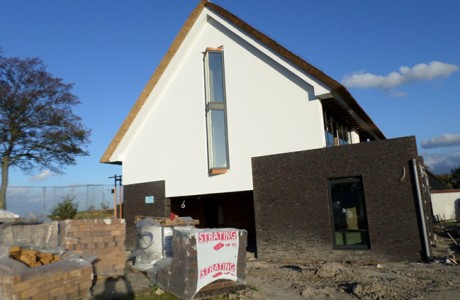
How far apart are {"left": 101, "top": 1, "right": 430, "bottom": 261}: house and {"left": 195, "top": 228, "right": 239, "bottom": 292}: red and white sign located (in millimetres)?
4302

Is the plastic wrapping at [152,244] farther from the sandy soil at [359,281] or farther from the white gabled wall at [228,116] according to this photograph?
the white gabled wall at [228,116]

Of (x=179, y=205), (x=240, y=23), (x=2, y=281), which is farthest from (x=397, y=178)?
(x=179, y=205)

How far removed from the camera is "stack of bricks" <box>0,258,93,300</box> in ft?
19.3

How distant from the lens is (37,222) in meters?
8.71

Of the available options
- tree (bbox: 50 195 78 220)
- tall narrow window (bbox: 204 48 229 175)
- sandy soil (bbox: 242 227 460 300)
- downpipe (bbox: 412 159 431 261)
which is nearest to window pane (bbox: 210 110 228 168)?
tall narrow window (bbox: 204 48 229 175)

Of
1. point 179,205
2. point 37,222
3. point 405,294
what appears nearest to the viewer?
point 405,294

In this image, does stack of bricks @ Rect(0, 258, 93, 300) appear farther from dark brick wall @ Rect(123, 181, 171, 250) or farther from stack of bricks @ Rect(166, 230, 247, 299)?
dark brick wall @ Rect(123, 181, 171, 250)

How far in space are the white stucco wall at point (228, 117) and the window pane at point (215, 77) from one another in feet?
1.11

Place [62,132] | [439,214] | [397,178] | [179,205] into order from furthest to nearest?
[439,214], [62,132], [179,205], [397,178]

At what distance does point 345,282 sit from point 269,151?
502 centimetres

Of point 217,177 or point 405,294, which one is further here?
point 217,177

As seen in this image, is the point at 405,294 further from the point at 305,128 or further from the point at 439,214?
the point at 439,214

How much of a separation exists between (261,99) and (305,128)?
6.01 feet

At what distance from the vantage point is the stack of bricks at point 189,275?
21.3 feet
